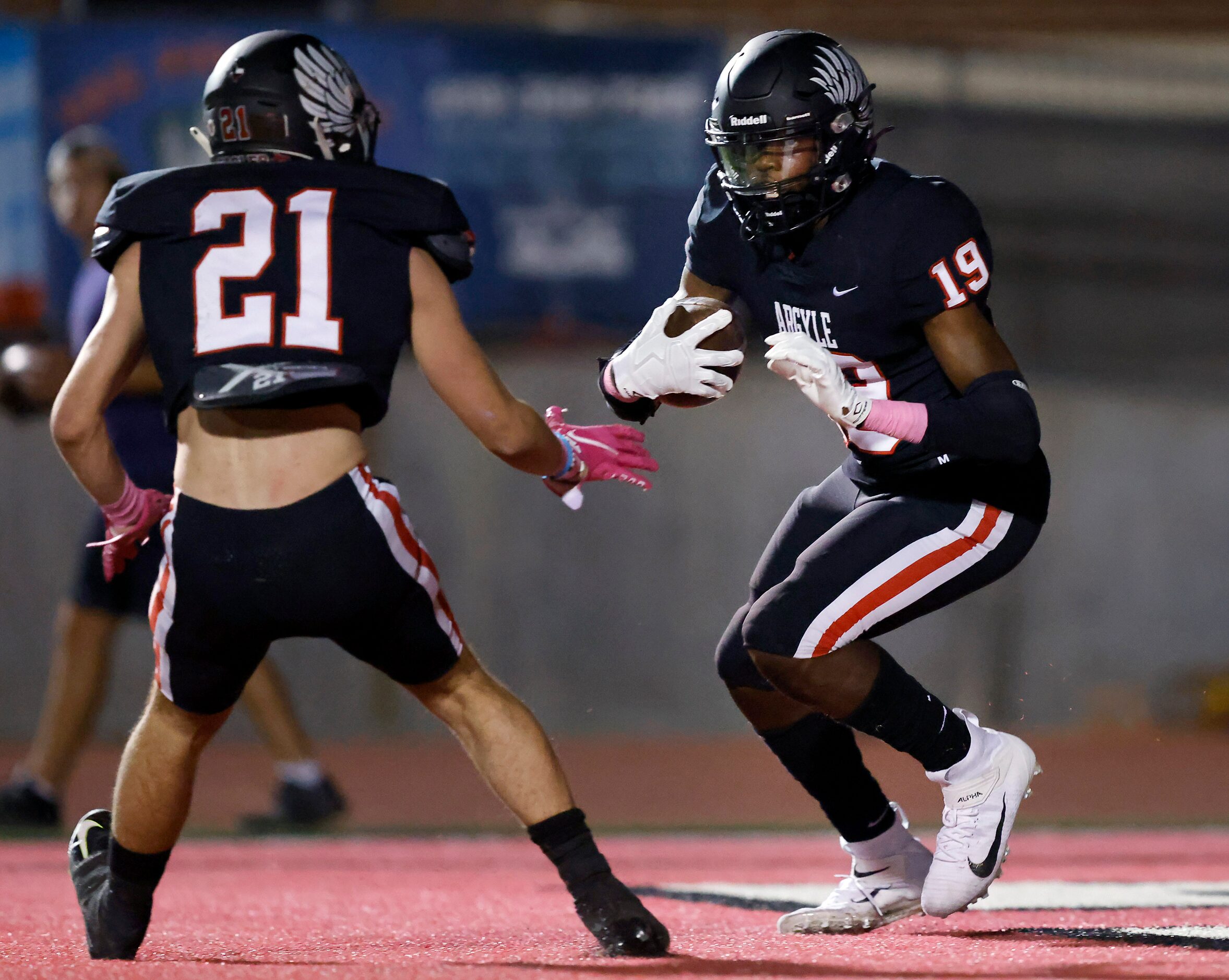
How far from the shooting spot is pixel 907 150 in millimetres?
9938

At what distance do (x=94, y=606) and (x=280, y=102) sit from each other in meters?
3.01

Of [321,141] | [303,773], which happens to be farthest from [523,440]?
[303,773]

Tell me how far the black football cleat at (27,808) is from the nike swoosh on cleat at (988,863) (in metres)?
3.38

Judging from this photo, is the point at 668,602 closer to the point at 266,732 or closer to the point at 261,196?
the point at 266,732

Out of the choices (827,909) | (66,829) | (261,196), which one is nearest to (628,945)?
(827,909)

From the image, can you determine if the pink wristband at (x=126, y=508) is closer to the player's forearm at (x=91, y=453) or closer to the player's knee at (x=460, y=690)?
the player's forearm at (x=91, y=453)

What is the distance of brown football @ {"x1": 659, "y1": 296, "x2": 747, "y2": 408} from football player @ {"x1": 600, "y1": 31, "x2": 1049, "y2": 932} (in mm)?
29

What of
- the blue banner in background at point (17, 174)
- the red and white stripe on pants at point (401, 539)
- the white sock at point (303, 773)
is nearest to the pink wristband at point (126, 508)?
the red and white stripe on pants at point (401, 539)

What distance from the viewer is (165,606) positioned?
9.53 ft

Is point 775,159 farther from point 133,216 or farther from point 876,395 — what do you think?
point 133,216

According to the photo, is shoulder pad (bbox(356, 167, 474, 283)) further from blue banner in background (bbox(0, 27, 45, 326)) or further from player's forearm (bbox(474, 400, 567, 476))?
blue banner in background (bbox(0, 27, 45, 326))

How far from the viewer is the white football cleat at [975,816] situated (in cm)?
325

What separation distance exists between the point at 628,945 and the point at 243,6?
7.41 m

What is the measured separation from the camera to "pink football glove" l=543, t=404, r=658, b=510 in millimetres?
3207
